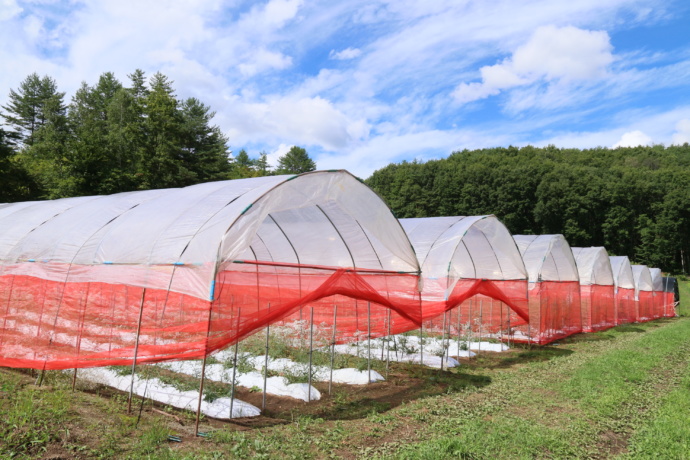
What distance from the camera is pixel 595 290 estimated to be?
18578 millimetres

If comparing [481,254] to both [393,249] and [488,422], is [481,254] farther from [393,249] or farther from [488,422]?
[488,422]

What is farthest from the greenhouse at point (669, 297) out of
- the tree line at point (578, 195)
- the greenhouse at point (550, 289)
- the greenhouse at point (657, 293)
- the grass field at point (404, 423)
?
the grass field at point (404, 423)

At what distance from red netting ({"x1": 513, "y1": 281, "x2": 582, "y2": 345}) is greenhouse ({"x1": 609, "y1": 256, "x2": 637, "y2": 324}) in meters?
7.31

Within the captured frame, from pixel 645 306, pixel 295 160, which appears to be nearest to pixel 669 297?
pixel 645 306

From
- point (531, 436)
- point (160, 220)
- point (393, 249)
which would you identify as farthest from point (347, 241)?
point (531, 436)

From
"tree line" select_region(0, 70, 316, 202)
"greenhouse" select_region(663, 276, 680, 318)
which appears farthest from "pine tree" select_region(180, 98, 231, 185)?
"greenhouse" select_region(663, 276, 680, 318)

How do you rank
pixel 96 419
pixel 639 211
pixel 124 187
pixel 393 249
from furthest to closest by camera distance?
pixel 639 211 < pixel 124 187 < pixel 393 249 < pixel 96 419

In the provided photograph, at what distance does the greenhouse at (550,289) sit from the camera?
1361 cm

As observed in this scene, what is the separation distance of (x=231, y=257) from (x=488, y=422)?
404cm

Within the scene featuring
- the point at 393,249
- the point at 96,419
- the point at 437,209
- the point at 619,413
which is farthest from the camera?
the point at 437,209

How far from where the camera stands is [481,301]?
13.6 m

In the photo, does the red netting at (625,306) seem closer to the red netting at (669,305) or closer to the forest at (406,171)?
the red netting at (669,305)

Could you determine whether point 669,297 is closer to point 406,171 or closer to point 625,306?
point 625,306

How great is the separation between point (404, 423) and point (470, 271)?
322 inches
